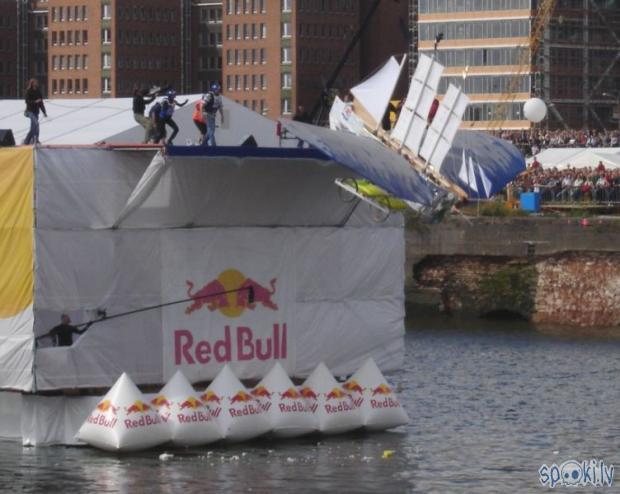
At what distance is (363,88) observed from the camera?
49219 millimetres

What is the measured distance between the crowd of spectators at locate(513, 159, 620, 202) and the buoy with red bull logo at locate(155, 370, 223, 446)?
52554mm

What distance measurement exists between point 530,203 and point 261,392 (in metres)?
50.6

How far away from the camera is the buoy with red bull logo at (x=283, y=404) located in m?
41.8

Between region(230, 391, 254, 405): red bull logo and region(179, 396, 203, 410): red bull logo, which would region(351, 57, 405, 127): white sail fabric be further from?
region(179, 396, 203, 410): red bull logo

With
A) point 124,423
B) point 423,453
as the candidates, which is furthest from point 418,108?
point 124,423

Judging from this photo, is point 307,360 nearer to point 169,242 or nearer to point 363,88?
point 169,242

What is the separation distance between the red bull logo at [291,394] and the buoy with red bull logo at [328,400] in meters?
0.22

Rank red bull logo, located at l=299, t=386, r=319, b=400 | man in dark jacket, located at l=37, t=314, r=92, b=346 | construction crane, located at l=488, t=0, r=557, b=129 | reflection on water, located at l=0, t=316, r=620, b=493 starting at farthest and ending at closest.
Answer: construction crane, located at l=488, t=0, r=557, b=129, red bull logo, located at l=299, t=386, r=319, b=400, man in dark jacket, located at l=37, t=314, r=92, b=346, reflection on water, located at l=0, t=316, r=620, b=493

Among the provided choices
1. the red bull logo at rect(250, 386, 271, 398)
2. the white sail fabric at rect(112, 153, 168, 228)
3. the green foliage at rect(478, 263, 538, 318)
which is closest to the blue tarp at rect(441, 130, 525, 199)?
the red bull logo at rect(250, 386, 271, 398)

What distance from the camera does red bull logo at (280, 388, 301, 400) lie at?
41.9m

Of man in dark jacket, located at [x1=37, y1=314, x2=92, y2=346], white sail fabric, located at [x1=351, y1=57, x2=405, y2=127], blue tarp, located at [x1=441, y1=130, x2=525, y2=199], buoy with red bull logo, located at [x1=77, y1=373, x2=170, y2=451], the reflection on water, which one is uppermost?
white sail fabric, located at [x1=351, y1=57, x2=405, y2=127]

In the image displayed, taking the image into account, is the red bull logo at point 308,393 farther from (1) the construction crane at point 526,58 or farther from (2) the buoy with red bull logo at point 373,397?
(1) the construction crane at point 526,58

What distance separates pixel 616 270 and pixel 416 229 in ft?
32.2

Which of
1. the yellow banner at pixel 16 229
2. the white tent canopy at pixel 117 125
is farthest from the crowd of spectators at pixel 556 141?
the yellow banner at pixel 16 229
